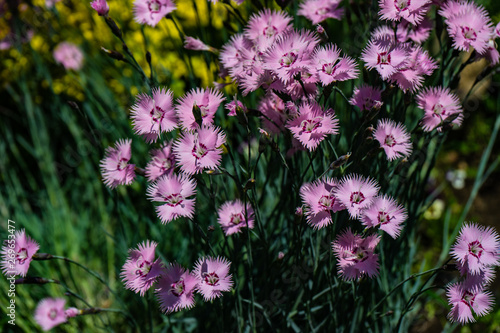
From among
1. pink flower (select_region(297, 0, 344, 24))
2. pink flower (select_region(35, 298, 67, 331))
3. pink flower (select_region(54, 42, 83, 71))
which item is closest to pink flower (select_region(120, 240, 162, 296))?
pink flower (select_region(35, 298, 67, 331))

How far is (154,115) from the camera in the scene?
1.17 m

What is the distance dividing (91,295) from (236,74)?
1.46m

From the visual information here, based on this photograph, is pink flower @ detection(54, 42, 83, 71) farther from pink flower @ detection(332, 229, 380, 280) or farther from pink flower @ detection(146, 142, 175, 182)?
pink flower @ detection(332, 229, 380, 280)

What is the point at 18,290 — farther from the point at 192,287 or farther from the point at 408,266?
the point at 408,266

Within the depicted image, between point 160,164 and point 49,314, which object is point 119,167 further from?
point 49,314

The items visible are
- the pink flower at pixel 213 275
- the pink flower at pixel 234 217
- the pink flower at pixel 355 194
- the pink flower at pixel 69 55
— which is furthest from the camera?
the pink flower at pixel 69 55


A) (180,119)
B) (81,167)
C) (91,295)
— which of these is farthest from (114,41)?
(180,119)

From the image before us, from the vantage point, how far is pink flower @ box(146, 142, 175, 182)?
119 centimetres

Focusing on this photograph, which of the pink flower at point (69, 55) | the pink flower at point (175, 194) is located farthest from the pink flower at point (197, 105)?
the pink flower at point (69, 55)

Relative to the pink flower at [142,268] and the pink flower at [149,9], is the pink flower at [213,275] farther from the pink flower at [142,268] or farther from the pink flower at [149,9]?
the pink flower at [149,9]

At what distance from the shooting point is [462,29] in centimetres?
121

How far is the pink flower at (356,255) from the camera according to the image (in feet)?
3.59

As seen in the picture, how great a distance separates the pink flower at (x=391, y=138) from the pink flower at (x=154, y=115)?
529 mm

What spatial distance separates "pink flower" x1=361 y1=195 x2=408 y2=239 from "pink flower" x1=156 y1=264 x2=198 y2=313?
1.52 ft
